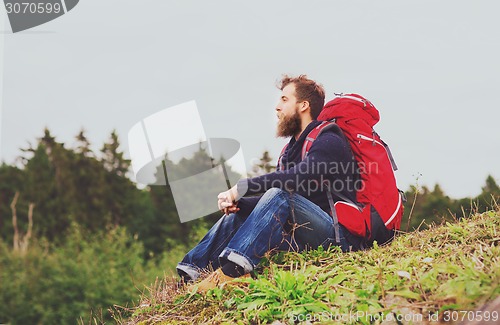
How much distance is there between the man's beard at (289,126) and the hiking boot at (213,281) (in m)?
1.45

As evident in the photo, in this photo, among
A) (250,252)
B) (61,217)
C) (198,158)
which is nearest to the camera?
(250,252)

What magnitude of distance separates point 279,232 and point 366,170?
0.85m

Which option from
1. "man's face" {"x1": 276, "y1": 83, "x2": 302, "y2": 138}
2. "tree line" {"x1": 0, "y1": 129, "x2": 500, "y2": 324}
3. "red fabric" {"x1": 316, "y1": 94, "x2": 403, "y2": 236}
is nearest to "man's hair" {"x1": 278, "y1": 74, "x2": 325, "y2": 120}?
"man's face" {"x1": 276, "y1": 83, "x2": 302, "y2": 138}

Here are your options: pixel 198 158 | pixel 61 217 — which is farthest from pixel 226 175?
pixel 61 217

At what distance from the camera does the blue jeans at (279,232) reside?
13.8 feet

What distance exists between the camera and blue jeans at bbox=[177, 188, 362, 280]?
421 centimetres

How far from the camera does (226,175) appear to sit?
566cm

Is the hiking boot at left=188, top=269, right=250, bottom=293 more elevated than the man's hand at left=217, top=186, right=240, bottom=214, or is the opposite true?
the man's hand at left=217, top=186, right=240, bottom=214

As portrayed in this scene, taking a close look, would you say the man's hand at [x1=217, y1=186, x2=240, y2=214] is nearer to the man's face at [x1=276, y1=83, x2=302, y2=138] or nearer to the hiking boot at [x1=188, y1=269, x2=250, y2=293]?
the hiking boot at [x1=188, y1=269, x2=250, y2=293]

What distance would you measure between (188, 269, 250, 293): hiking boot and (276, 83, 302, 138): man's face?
57.9 inches

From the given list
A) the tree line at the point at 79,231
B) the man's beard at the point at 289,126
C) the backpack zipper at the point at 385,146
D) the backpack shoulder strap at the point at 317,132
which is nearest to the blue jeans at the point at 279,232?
the backpack shoulder strap at the point at 317,132

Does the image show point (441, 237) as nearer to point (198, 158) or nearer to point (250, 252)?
point (250, 252)

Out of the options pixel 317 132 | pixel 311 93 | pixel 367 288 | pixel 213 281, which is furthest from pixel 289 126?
pixel 367 288

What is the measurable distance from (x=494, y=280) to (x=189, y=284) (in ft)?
7.85
